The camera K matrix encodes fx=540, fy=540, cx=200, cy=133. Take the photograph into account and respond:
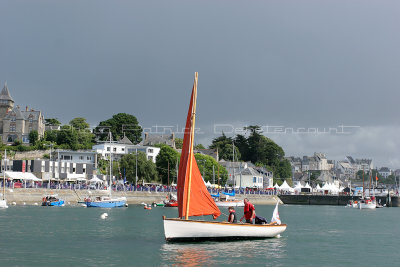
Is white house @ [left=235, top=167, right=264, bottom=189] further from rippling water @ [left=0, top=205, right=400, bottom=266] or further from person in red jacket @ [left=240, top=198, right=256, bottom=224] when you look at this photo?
person in red jacket @ [left=240, top=198, right=256, bottom=224]

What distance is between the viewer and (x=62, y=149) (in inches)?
5723

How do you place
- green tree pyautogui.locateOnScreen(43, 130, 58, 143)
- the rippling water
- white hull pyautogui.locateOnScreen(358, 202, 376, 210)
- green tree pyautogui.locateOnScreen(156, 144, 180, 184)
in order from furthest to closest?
1. green tree pyautogui.locateOnScreen(43, 130, 58, 143)
2. green tree pyautogui.locateOnScreen(156, 144, 180, 184)
3. white hull pyautogui.locateOnScreen(358, 202, 376, 210)
4. the rippling water

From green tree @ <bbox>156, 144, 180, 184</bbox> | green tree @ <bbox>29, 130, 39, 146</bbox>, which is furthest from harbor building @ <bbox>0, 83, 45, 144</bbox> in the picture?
green tree @ <bbox>156, 144, 180, 184</bbox>

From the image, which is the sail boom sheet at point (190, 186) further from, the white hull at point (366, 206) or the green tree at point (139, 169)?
the white hull at point (366, 206)

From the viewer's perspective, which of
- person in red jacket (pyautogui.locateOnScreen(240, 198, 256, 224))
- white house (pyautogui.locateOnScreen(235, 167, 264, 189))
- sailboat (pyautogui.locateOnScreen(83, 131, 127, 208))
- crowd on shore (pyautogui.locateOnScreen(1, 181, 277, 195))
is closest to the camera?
person in red jacket (pyautogui.locateOnScreen(240, 198, 256, 224))

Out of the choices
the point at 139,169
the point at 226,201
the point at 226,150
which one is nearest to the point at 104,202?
the point at 226,201

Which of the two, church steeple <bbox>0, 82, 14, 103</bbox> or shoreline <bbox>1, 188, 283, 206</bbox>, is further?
church steeple <bbox>0, 82, 14, 103</bbox>

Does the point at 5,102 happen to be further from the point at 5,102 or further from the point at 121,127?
the point at 121,127

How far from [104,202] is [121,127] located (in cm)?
8897

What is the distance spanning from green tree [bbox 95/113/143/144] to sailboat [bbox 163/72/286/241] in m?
140

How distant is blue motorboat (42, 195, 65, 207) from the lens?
87.1 metres

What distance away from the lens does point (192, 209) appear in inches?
1457

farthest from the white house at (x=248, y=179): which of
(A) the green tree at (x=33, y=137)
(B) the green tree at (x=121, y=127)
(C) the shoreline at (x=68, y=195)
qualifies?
(A) the green tree at (x=33, y=137)

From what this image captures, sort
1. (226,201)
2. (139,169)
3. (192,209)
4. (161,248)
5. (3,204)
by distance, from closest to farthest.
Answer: (161,248), (192,209), (3,204), (226,201), (139,169)
